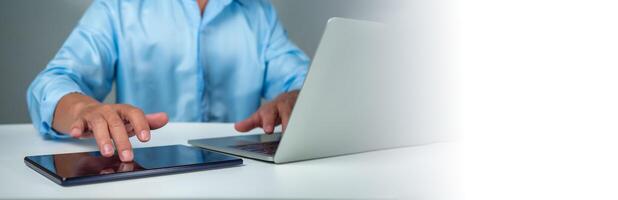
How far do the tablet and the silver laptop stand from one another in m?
0.07

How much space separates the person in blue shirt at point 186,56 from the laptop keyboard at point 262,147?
0.67 metres

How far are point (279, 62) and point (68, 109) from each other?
0.98 meters

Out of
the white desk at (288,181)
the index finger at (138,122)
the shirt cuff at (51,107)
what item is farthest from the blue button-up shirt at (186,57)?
the white desk at (288,181)

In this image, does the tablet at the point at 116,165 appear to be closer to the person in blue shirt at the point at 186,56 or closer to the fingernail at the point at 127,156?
the fingernail at the point at 127,156

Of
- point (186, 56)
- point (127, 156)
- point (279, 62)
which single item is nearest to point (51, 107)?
point (127, 156)

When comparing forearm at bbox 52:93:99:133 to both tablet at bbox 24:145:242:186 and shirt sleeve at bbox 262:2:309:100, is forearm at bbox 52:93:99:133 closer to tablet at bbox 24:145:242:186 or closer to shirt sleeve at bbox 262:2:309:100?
tablet at bbox 24:145:242:186

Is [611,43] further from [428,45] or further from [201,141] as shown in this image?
[201,141]

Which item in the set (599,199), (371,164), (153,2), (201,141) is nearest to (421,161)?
(371,164)

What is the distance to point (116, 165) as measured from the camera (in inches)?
20.9

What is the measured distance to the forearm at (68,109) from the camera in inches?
31.2

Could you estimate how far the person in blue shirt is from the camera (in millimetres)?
1479

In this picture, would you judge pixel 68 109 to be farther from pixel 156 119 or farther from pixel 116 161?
pixel 116 161

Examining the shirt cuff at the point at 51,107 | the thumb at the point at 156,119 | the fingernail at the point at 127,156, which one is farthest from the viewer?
the shirt cuff at the point at 51,107

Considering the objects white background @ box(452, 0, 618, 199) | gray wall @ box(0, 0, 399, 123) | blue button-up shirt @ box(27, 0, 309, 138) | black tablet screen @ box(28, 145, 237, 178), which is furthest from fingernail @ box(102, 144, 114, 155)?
gray wall @ box(0, 0, 399, 123)
